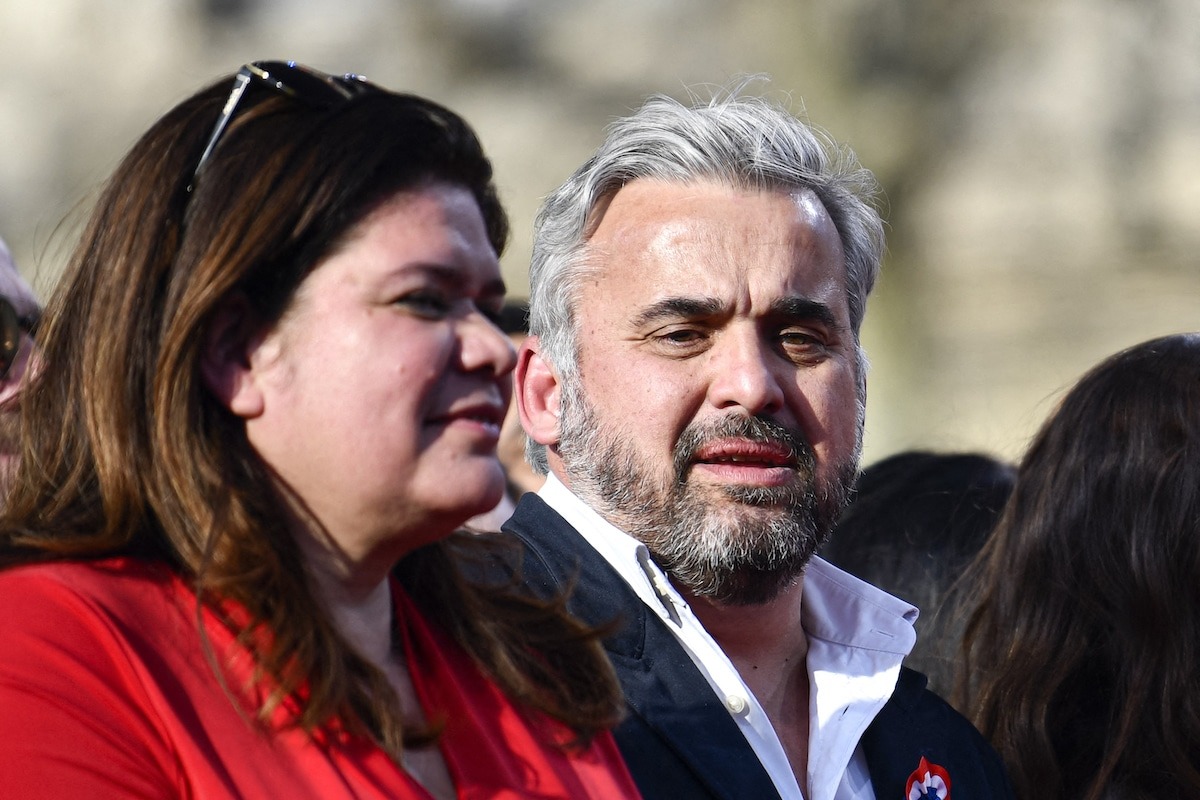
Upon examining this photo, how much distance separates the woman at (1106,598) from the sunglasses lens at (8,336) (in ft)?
5.93

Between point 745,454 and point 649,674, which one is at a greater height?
point 745,454

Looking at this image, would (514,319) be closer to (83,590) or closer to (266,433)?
(266,433)

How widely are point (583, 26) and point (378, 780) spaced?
8.02 metres

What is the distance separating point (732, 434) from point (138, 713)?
1310 mm

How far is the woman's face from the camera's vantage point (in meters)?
1.80

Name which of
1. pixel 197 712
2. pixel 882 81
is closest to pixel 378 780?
pixel 197 712

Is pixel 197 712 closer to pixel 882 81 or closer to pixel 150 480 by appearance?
pixel 150 480

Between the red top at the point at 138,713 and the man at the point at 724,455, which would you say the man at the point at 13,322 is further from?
the man at the point at 724,455

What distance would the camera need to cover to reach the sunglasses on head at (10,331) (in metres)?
2.52

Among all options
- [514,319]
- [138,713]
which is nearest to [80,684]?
[138,713]

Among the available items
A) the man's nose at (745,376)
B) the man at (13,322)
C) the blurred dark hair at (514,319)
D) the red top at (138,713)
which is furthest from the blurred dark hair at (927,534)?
the red top at (138,713)

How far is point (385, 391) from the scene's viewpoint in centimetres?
179

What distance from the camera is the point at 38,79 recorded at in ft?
29.8

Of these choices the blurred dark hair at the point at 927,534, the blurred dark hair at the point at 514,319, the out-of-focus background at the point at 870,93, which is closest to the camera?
the blurred dark hair at the point at 927,534
